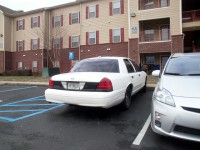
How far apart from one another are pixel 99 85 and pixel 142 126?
4.35ft

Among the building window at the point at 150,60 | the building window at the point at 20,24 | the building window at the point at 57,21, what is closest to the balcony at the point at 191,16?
the building window at the point at 150,60

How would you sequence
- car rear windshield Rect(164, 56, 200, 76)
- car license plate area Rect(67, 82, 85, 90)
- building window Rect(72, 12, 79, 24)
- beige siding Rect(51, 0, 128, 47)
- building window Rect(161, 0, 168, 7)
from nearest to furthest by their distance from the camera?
car rear windshield Rect(164, 56, 200, 76) < car license plate area Rect(67, 82, 85, 90) < building window Rect(161, 0, 168, 7) < beige siding Rect(51, 0, 128, 47) < building window Rect(72, 12, 79, 24)

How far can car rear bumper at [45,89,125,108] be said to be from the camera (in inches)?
185

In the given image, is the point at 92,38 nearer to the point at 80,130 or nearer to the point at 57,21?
the point at 57,21

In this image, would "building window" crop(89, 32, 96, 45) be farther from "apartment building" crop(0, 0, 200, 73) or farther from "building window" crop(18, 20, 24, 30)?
"building window" crop(18, 20, 24, 30)

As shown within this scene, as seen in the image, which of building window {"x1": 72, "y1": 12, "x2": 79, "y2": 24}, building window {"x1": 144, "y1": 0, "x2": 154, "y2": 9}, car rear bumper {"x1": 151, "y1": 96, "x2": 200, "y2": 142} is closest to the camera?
car rear bumper {"x1": 151, "y1": 96, "x2": 200, "y2": 142}

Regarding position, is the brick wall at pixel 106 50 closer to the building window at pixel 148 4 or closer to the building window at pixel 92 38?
the building window at pixel 92 38

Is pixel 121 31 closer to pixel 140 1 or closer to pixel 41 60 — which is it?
pixel 140 1

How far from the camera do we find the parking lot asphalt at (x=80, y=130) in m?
3.56

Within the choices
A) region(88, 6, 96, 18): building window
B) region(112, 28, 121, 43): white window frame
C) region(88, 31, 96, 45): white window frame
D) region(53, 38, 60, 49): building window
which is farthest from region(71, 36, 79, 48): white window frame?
region(112, 28, 121, 43): white window frame

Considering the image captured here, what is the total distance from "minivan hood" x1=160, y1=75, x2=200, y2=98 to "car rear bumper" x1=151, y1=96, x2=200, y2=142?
325 mm

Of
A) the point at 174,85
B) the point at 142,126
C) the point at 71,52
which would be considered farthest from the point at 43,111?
the point at 71,52

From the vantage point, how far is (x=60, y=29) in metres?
25.4

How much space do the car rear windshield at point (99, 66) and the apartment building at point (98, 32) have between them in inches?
550
